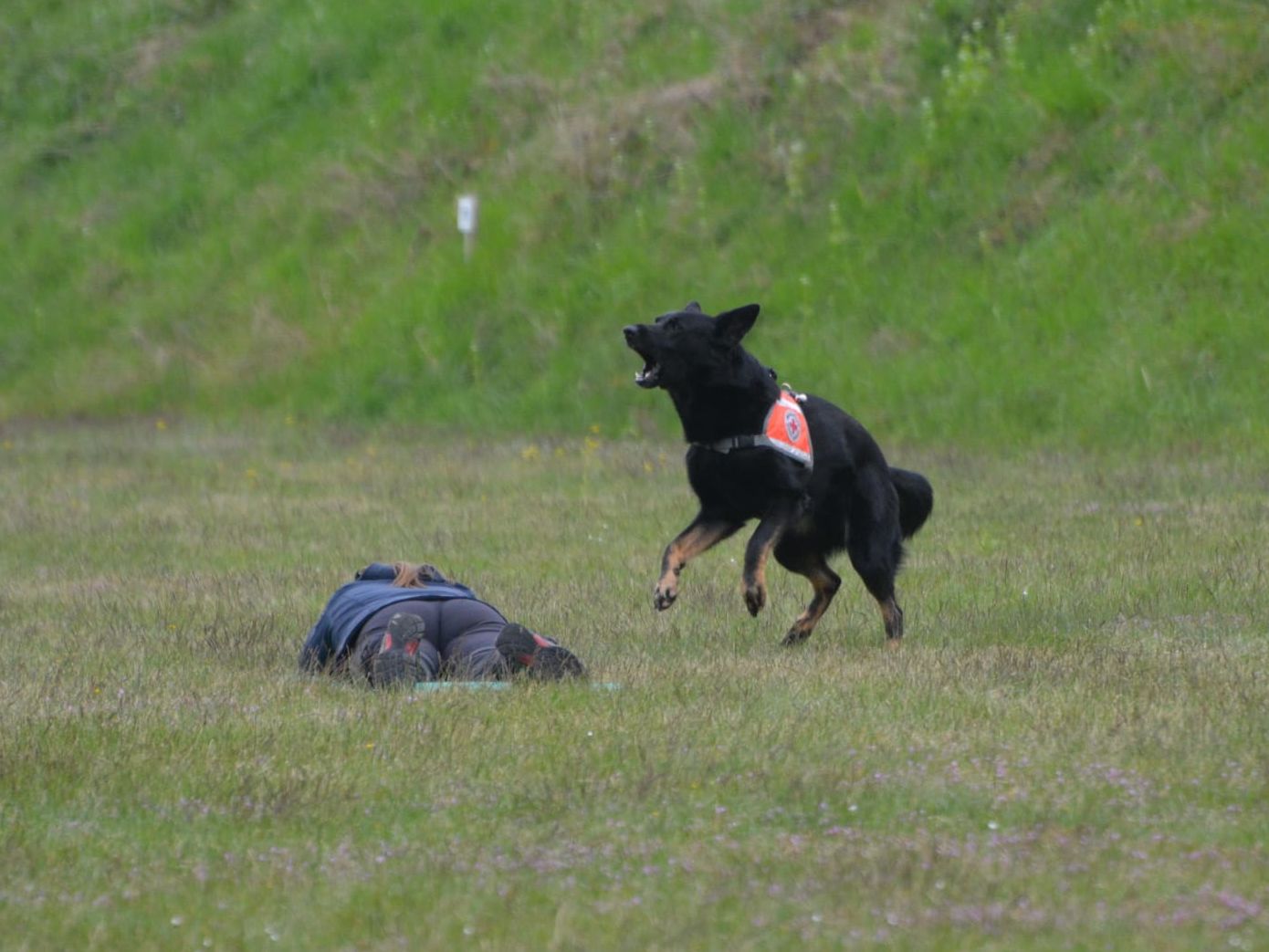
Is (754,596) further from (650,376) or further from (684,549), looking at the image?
(650,376)

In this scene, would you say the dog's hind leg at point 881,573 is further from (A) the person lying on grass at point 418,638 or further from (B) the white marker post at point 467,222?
(B) the white marker post at point 467,222

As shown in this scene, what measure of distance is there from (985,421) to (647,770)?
39.2 ft

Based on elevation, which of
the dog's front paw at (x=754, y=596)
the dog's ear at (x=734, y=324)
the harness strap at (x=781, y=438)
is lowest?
the dog's front paw at (x=754, y=596)

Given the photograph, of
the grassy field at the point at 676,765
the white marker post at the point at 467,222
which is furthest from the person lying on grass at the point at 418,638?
the white marker post at the point at 467,222

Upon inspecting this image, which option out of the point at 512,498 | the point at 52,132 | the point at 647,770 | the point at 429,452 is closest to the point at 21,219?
the point at 52,132

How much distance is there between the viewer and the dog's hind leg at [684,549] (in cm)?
797

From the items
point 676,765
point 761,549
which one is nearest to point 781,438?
point 761,549

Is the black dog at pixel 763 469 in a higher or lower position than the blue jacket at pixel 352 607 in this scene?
higher

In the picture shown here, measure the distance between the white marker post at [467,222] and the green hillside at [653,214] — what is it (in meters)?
0.23

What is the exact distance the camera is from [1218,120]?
61.4 feet

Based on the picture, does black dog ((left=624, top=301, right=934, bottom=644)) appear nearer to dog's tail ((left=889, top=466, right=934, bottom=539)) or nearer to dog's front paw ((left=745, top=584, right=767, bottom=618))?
dog's front paw ((left=745, top=584, right=767, bottom=618))

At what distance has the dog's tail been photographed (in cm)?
911

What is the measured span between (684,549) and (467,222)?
15.6 metres

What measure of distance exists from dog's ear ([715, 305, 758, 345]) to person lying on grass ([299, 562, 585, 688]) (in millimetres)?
1577
